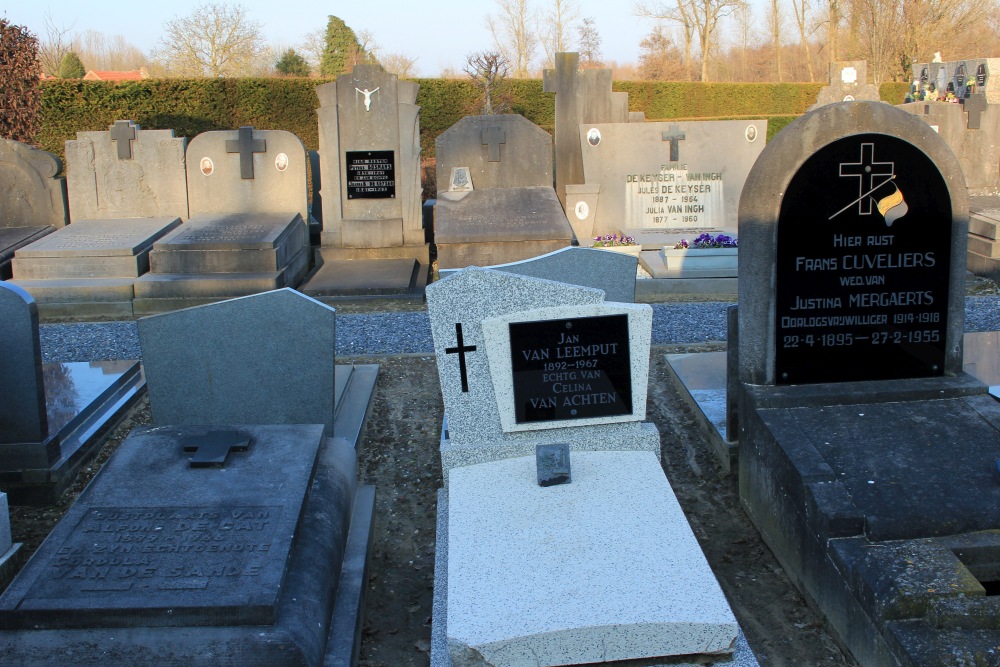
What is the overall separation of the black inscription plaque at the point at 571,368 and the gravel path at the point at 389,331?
10.3ft

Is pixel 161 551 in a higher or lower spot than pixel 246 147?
lower

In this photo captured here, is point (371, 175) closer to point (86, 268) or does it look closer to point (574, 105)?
point (574, 105)

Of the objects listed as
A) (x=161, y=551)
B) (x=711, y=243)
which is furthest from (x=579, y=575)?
(x=711, y=243)

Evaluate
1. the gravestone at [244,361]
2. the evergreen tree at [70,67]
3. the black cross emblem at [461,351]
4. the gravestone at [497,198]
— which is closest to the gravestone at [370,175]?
the gravestone at [497,198]

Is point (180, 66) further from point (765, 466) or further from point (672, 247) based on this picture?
point (765, 466)

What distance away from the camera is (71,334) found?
7723 millimetres

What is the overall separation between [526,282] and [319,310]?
1339mm

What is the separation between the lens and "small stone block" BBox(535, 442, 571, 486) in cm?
353

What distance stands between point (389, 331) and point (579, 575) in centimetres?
484


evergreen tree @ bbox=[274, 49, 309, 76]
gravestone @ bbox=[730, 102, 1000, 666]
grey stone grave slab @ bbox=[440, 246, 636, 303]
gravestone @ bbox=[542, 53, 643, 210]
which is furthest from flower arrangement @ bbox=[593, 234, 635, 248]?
evergreen tree @ bbox=[274, 49, 309, 76]

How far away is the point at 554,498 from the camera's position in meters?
3.43

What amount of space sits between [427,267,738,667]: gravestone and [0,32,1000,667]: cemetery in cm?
1

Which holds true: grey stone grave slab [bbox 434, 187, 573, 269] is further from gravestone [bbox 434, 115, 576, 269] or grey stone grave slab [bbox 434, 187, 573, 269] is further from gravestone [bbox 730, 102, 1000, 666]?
gravestone [bbox 730, 102, 1000, 666]

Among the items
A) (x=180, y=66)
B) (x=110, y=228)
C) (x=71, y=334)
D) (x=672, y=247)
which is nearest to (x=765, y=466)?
(x=672, y=247)
